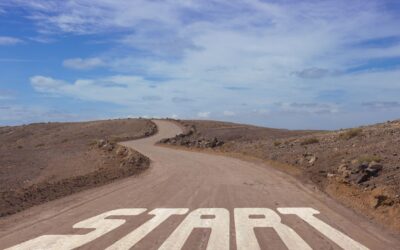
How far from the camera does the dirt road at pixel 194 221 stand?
9672mm

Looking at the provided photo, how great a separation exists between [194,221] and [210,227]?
0.85 metres

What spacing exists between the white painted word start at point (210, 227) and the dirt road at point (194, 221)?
0.06ft

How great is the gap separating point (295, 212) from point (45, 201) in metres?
7.70

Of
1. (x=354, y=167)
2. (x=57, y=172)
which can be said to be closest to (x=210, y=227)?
(x=354, y=167)

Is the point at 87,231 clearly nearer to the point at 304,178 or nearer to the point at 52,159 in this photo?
the point at 304,178

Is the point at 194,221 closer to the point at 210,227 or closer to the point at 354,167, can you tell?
the point at 210,227

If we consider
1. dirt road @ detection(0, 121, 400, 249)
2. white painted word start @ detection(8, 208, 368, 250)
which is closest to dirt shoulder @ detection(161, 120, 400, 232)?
dirt road @ detection(0, 121, 400, 249)

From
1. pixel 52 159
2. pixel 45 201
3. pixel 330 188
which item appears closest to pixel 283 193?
pixel 330 188

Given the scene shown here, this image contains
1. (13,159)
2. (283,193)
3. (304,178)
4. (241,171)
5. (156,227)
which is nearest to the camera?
(156,227)

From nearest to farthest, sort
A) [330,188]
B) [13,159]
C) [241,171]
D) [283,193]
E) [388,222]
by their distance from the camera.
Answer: [388,222], [283,193], [330,188], [241,171], [13,159]

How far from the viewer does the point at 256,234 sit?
10422 mm

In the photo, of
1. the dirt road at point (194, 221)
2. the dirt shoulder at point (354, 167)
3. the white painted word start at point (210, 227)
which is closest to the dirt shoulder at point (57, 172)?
the dirt road at point (194, 221)

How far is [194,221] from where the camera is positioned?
11.9 m

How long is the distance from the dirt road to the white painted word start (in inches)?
0.7
